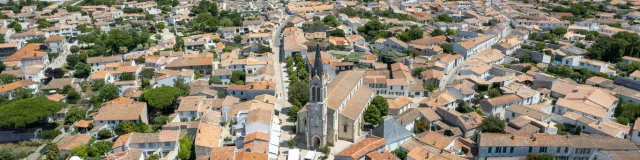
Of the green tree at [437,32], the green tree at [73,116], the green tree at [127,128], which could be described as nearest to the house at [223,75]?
the green tree at [127,128]

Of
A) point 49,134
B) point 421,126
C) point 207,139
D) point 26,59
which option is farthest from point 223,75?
point 26,59

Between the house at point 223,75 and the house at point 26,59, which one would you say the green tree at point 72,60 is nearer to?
the house at point 26,59

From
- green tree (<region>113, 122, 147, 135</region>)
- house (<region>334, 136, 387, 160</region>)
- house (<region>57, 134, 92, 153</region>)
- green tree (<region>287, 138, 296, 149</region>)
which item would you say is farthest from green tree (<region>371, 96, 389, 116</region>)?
house (<region>57, 134, 92, 153</region>)

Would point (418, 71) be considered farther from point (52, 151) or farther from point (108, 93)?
point (52, 151)

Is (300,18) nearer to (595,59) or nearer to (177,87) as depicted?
(177,87)

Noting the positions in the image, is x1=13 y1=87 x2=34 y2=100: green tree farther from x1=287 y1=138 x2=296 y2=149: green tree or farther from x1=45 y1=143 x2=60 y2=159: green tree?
x1=287 y1=138 x2=296 y2=149: green tree
